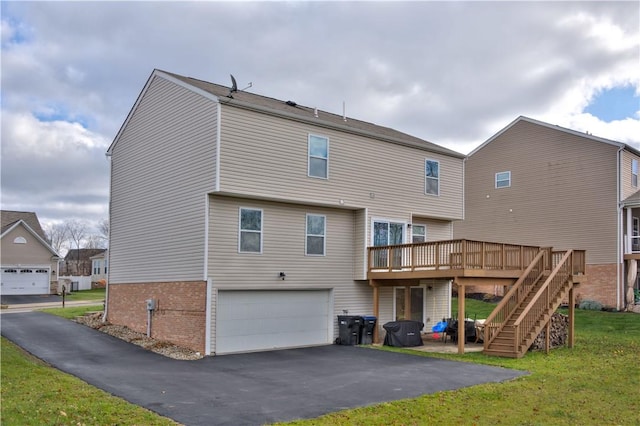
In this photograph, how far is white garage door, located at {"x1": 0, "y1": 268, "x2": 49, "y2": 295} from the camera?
40.5 meters

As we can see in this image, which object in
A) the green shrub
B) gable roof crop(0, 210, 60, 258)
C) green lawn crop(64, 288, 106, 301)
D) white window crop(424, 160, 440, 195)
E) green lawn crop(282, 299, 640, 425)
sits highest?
white window crop(424, 160, 440, 195)

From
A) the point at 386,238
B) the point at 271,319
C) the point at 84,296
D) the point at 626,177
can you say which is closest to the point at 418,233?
the point at 386,238

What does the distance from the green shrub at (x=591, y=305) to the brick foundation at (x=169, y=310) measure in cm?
1917

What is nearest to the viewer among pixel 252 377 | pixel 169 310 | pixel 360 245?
pixel 252 377

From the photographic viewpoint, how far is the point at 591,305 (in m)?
27.0

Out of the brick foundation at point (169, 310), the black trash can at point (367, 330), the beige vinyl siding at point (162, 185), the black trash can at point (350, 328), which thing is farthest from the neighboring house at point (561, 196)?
the beige vinyl siding at point (162, 185)

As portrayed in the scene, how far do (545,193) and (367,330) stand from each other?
1541 centimetres

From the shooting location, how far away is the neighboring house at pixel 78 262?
7462 cm

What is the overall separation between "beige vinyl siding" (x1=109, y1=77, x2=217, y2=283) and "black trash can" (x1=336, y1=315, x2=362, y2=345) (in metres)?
5.13

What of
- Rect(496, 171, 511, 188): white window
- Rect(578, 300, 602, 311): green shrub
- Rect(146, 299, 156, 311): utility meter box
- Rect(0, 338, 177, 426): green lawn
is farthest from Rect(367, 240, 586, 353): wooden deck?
Rect(496, 171, 511, 188): white window

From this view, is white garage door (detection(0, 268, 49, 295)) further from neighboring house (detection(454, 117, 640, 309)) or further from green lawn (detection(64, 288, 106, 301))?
neighboring house (detection(454, 117, 640, 309))

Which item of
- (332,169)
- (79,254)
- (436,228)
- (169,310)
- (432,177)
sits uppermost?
(432,177)

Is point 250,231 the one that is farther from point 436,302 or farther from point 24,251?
point 24,251

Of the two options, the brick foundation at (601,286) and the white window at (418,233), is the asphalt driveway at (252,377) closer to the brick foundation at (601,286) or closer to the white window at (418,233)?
the white window at (418,233)
